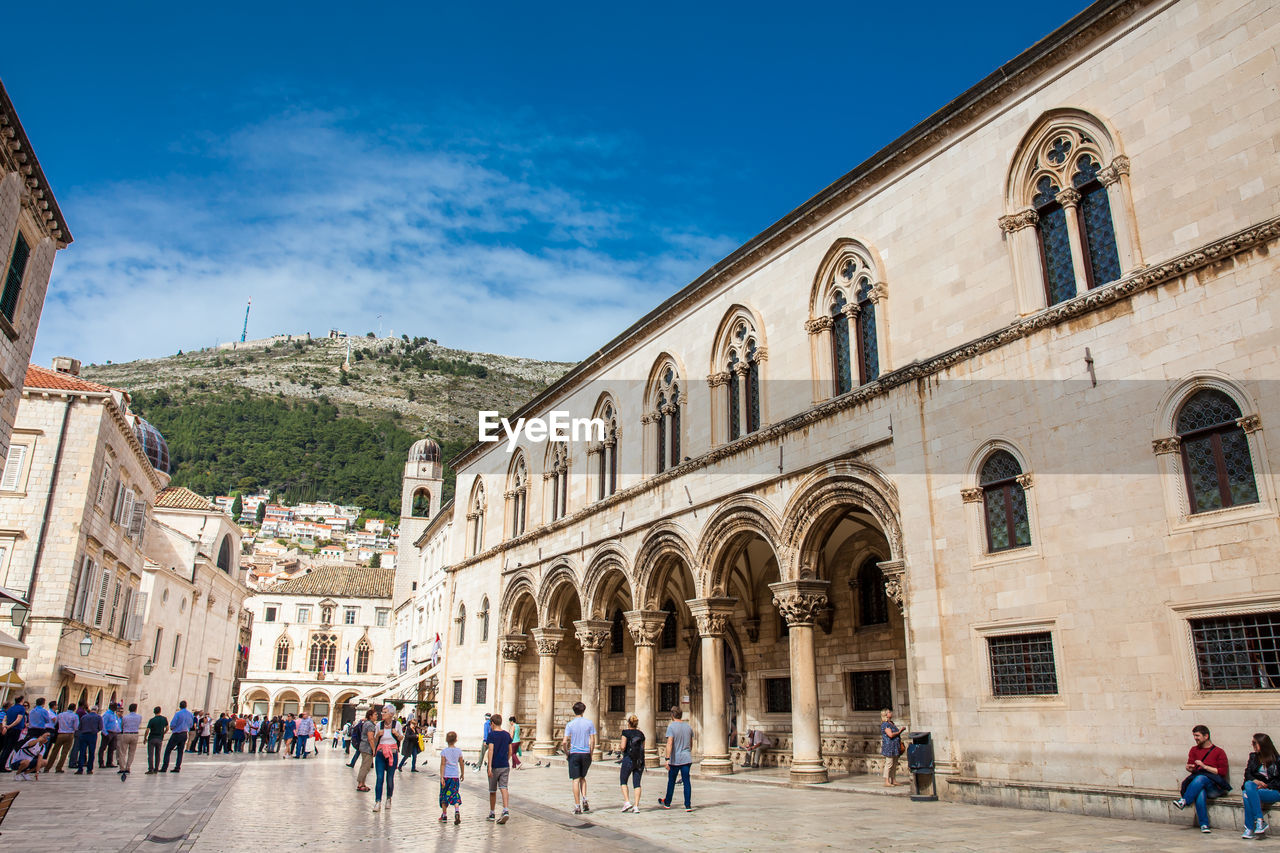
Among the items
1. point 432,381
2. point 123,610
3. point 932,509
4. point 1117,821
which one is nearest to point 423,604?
point 123,610

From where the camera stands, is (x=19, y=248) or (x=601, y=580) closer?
(x=19, y=248)

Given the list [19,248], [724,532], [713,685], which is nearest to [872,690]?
[713,685]

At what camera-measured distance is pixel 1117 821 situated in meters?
11.5

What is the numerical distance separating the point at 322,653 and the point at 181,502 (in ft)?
97.9

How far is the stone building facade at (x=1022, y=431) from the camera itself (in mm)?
11812

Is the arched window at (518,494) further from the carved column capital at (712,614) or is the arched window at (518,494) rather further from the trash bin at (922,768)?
the trash bin at (922,768)

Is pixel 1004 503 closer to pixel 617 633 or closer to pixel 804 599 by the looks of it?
pixel 804 599

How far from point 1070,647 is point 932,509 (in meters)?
3.27

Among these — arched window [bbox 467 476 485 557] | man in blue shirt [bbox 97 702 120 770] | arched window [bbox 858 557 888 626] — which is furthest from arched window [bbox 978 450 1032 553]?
arched window [bbox 467 476 485 557]

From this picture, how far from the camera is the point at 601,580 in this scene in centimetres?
2611

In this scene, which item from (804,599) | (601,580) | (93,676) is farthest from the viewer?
(93,676)

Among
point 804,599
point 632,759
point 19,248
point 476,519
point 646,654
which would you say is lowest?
point 632,759

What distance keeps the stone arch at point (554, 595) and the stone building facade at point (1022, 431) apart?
16.9ft

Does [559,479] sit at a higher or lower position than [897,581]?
higher
